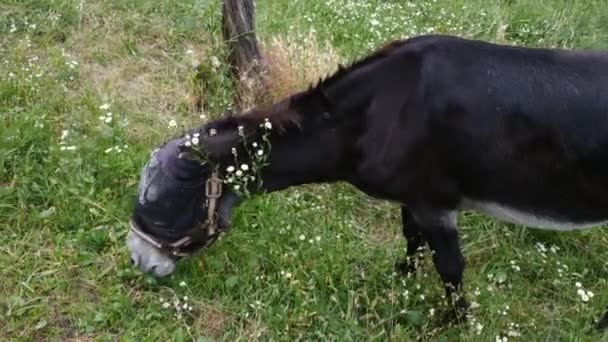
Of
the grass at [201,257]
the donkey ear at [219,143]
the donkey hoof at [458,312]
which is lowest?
the grass at [201,257]

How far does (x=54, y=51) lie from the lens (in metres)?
5.71

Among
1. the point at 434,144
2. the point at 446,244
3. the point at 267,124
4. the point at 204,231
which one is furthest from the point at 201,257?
the point at 434,144

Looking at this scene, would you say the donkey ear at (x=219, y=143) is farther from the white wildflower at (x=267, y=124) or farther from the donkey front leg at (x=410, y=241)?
the donkey front leg at (x=410, y=241)

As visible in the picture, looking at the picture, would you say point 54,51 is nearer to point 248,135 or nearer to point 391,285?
point 248,135

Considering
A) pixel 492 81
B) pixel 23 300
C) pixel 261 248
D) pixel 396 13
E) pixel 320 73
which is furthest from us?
pixel 396 13

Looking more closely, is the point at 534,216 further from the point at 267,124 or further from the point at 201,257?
the point at 201,257

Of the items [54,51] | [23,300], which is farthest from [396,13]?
[23,300]

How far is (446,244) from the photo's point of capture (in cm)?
354

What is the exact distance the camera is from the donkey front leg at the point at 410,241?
3.96 meters

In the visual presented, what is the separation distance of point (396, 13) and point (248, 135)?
11.8ft

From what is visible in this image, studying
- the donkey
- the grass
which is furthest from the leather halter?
the grass

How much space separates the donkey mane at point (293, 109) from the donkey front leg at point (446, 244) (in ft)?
2.15

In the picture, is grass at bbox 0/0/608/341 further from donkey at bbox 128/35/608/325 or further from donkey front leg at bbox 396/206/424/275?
donkey at bbox 128/35/608/325

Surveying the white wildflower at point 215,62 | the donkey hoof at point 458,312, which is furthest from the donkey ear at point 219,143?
the white wildflower at point 215,62
